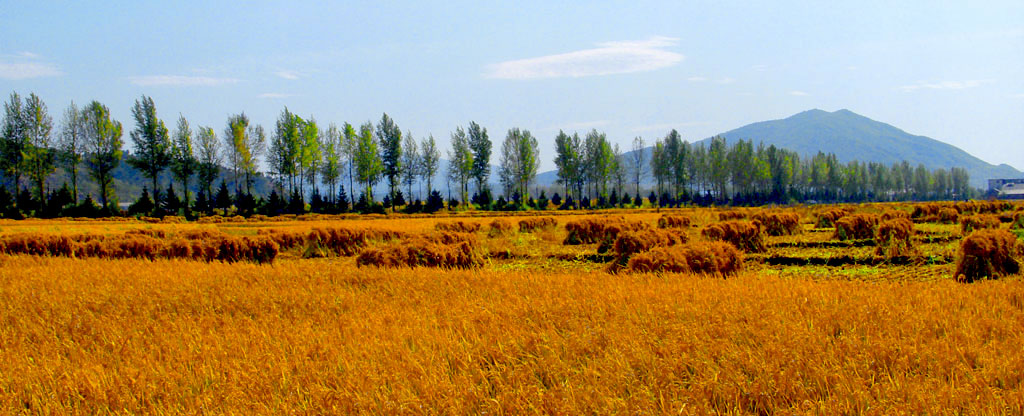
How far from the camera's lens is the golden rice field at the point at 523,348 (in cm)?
405

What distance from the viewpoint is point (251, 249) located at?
16.3m

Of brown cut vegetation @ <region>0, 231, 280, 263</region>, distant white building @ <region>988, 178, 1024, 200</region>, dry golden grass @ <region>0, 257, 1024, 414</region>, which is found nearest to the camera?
dry golden grass @ <region>0, 257, 1024, 414</region>

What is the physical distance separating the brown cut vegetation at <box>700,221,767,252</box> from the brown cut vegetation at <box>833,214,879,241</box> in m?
2.46

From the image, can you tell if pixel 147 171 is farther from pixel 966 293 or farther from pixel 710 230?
pixel 966 293

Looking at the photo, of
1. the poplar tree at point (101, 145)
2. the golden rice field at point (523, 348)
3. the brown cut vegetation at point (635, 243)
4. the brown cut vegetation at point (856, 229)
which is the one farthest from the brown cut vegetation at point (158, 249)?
the poplar tree at point (101, 145)

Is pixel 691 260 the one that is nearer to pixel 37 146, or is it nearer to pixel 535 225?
pixel 535 225

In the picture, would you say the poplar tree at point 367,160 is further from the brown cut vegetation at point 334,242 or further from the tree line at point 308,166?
the brown cut vegetation at point 334,242

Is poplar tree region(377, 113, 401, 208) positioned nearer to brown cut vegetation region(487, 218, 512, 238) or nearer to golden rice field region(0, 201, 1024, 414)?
brown cut vegetation region(487, 218, 512, 238)

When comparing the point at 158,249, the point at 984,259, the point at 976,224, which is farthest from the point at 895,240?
the point at 158,249

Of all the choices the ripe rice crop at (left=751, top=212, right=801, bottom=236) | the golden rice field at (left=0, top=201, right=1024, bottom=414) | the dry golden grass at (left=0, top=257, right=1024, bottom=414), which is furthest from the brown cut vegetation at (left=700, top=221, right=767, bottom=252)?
the dry golden grass at (left=0, top=257, right=1024, bottom=414)

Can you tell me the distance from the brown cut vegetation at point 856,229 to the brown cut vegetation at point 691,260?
8.12 m

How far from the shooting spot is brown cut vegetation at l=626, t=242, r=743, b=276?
991cm

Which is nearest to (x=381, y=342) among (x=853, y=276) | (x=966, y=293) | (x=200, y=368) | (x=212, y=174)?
(x=200, y=368)

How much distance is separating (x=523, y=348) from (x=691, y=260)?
226 inches
